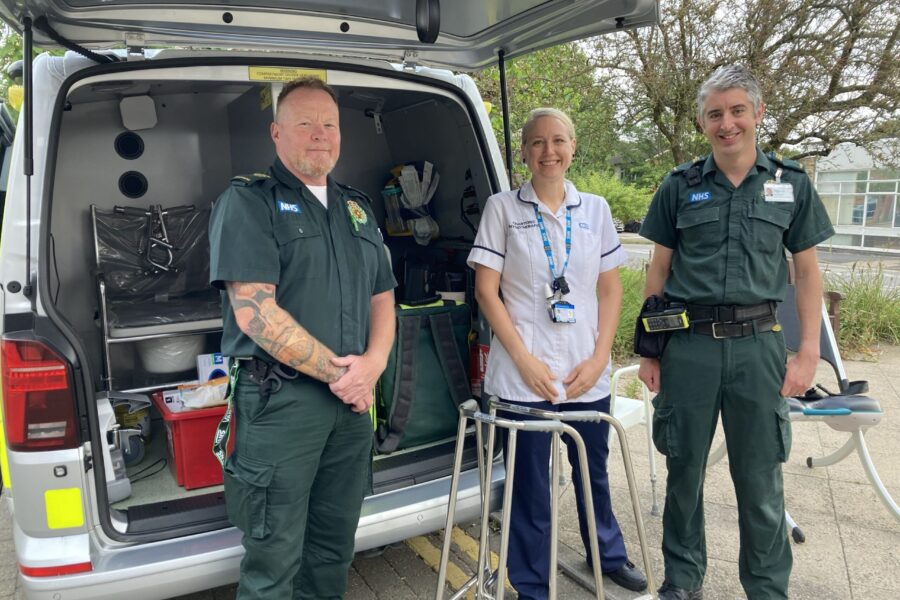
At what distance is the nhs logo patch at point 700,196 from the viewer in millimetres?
2357

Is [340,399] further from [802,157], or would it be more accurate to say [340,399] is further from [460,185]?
[802,157]

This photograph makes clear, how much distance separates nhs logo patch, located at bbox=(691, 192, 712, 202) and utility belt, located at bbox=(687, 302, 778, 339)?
391 millimetres

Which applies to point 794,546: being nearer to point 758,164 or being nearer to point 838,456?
point 838,456

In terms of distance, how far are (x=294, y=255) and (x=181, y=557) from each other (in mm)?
1023

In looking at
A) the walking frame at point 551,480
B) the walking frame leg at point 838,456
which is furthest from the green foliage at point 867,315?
the walking frame at point 551,480

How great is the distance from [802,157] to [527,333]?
749 centimetres

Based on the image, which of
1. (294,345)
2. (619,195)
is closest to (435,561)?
(294,345)

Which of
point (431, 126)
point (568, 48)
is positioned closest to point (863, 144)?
point (568, 48)

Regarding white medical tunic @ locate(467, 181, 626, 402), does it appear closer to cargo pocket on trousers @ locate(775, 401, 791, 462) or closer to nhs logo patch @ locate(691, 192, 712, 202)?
nhs logo patch @ locate(691, 192, 712, 202)

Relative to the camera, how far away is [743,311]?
2283mm

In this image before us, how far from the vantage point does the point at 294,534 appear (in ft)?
6.56

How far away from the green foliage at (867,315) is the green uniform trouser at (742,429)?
5.27 m

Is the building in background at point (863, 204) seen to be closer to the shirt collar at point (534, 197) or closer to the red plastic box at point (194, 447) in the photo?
the shirt collar at point (534, 197)

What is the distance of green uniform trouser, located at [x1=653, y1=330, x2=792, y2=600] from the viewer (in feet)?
7.52
